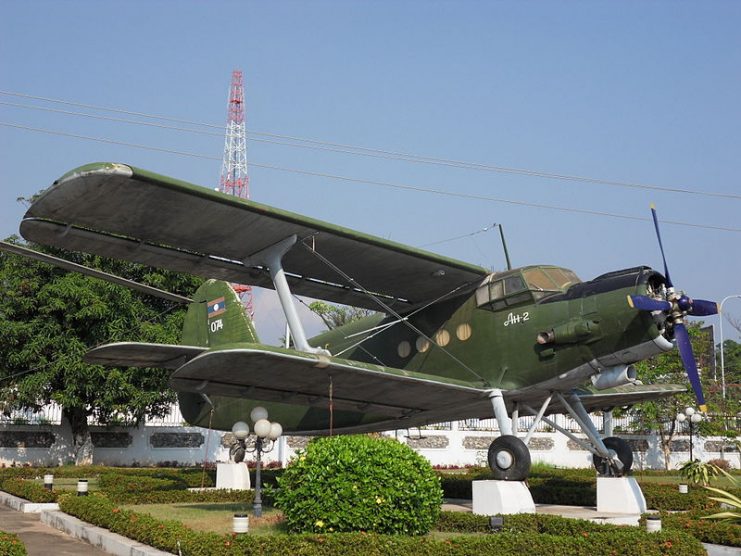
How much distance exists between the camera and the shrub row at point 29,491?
54.5 feet

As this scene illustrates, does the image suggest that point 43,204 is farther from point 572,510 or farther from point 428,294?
point 572,510

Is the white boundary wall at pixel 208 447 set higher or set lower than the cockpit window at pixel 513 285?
lower

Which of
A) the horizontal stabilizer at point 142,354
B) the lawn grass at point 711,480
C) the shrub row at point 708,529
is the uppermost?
the horizontal stabilizer at point 142,354

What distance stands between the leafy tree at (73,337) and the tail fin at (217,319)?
10408 millimetres

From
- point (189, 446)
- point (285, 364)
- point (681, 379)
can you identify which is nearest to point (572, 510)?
point (285, 364)

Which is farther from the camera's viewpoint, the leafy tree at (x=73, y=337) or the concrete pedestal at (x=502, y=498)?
the leafy tree at (x=73, y=337)

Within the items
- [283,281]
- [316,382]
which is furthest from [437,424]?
[283,281]

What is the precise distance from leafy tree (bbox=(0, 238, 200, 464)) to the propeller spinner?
22.9 meters

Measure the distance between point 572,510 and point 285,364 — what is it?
7.55 m

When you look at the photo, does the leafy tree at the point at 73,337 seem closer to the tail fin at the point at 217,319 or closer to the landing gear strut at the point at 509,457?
the tail fin at the point at 217,319

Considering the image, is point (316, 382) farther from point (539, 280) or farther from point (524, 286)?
point (539, 280)

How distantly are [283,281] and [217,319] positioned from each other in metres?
7.41

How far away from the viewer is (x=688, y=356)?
14.8m

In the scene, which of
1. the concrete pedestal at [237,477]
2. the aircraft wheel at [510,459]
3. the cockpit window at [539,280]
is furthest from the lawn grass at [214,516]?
the cockpit window at [539,280]
